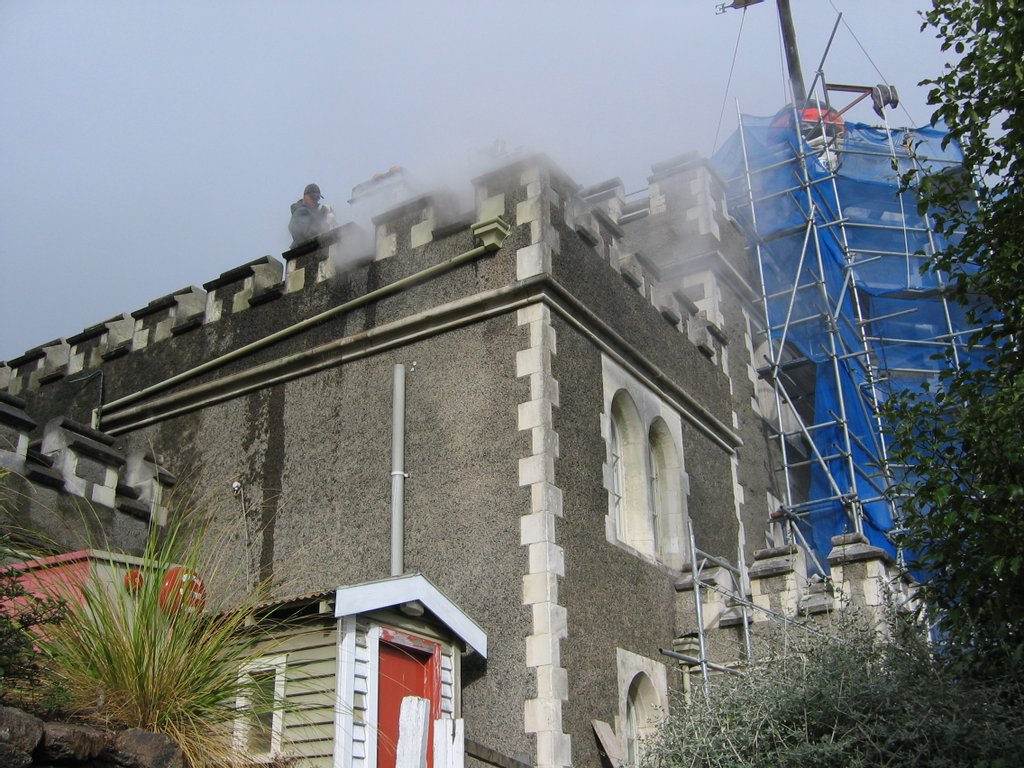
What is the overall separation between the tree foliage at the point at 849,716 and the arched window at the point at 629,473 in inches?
95.2

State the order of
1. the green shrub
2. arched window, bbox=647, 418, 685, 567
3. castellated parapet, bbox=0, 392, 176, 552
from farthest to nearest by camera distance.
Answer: arched window, bbox=647, 418, 685, 567
castellated parapet, bbox=0, 392, 176, 552
the green shrub

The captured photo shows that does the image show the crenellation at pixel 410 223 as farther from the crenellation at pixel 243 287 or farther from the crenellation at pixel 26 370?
the crenellation at pixel 26 370

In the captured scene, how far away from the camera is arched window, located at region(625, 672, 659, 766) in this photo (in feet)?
33.1

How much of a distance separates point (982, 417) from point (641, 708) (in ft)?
14.8

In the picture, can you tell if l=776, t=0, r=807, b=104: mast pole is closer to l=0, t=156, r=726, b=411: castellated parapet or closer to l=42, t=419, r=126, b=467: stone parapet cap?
l=0, t=156, r=726, b=411: castellated parapet

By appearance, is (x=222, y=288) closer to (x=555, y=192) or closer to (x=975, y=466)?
(x=555, y=192)

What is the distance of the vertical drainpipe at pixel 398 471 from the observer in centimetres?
992

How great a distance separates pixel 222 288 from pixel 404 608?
5.55 metres

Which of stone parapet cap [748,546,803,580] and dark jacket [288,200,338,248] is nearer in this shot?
stone parapet cap [748,546,803,580]

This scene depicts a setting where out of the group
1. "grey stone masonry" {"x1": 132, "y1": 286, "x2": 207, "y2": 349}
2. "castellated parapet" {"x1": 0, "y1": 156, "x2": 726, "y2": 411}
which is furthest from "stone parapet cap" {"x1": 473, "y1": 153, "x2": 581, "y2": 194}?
"grey stone masonry" {"x1": 132, "y1": 286, "x2": 207, "y2": 349}

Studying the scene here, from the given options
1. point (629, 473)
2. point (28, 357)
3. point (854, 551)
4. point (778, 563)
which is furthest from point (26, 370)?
point (854, 551)

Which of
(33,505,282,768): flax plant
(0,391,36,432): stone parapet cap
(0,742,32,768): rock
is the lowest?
(0,742,32,768): rock

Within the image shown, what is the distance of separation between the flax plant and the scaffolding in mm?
9713

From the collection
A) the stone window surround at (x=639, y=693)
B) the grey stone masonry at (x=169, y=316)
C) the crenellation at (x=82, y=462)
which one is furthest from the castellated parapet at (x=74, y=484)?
the stone window surround at (x=639, y=693)
